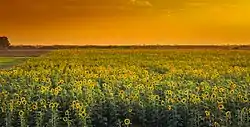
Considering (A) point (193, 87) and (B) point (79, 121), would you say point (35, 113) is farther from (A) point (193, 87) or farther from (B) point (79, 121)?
(A) point (193, 87)

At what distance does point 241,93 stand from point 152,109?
317 cm

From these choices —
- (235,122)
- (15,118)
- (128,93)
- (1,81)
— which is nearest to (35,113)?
(15,118)

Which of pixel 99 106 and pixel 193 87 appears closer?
pixel 99 106

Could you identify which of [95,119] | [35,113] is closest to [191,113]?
[95,119]

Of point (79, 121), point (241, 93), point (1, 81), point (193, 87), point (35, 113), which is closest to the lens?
point (79, 121)

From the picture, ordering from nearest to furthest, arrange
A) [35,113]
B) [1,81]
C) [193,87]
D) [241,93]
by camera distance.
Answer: [35,113]
[241,93]
[193,87]
[1,81]

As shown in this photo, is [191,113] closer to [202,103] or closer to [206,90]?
[202,103]

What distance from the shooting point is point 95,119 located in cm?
1500

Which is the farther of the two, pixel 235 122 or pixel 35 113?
pixel 35 113

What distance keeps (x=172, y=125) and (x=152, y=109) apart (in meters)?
0.91

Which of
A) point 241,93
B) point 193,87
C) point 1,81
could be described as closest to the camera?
point 241,93

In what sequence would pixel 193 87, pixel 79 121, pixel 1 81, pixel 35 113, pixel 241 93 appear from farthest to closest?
1. pixel 1 81
2. pixel 193 87
3. pixel 241 93
4. pixel 35 113
5. pixel 79 121

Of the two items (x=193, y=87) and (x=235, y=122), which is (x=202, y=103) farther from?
(x=193, y=87)

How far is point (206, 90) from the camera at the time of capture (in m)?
17.6
